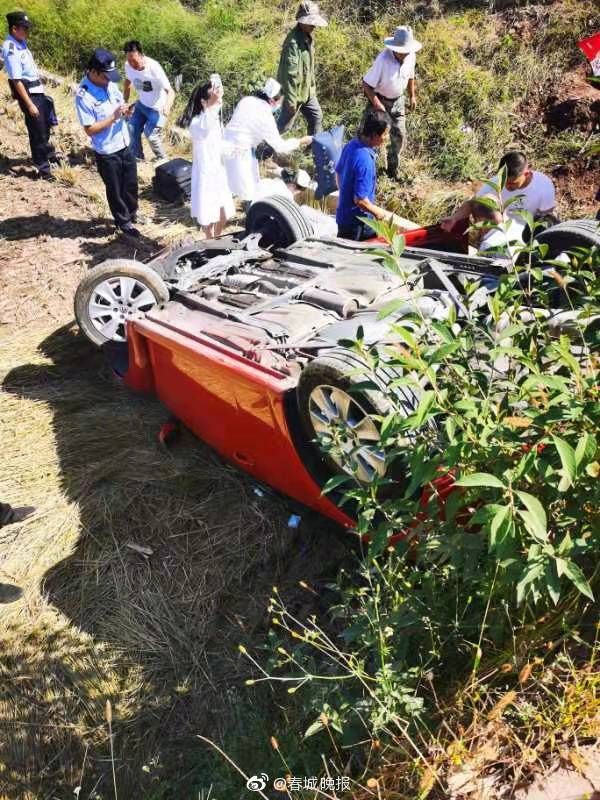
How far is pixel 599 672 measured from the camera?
2045mm

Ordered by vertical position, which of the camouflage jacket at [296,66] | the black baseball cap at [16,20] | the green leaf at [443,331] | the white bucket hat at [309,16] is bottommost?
the green leaf at [443,331]

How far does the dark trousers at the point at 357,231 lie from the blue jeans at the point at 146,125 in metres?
3.88

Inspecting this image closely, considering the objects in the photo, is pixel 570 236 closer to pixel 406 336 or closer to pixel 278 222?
pixel 278 222

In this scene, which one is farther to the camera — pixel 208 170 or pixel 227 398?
pixel 208 170

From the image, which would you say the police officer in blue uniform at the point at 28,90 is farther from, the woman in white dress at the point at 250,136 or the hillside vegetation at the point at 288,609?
the woman in white dress at the point at 250,136

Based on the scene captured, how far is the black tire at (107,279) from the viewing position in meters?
4.64

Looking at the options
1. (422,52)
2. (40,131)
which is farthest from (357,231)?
(422,52)

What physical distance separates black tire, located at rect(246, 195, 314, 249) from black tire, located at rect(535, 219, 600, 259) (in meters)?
1.76

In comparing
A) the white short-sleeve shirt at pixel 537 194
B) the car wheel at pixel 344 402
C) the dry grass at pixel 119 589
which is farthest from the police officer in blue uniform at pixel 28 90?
the car wheel at pixel 344 402

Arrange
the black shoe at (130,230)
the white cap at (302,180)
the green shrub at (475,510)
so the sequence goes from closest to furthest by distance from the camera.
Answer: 1. the green shrub at (475,510)
2. the black shoe at (130,230)
3. the white cap at (302,180)

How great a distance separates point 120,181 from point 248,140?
4.56 ft

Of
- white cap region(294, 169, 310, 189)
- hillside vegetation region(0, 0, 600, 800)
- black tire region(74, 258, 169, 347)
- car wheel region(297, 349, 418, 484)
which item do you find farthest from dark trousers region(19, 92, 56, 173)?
car wheel region(297, 349, 418, 484)

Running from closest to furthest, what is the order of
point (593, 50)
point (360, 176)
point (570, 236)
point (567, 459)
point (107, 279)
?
point (567, 459), point (570, 236), point (107, 279), point (360, 176), point (593, 50)

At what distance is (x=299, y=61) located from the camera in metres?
7.38
